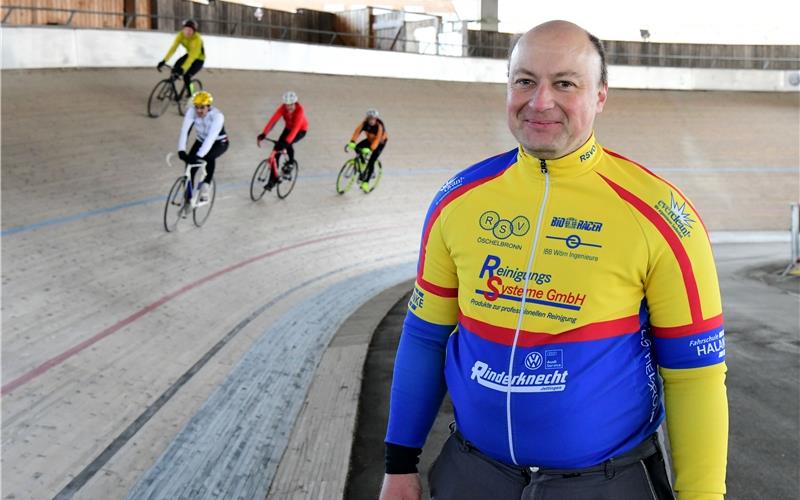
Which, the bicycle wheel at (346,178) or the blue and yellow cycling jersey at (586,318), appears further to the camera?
the bicycle wheel at (346,178)

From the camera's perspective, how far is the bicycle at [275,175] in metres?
10.1

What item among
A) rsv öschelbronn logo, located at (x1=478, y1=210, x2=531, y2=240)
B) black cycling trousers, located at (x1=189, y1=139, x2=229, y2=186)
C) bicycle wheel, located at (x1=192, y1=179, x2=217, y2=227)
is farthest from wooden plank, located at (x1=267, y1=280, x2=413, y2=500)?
bicycle wheel, located at (x1=192, y1=179, x2=217, y2=227)

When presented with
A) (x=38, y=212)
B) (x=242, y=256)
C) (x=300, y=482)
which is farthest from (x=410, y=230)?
(x=300, y=482)

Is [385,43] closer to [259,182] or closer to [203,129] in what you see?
[259,182]

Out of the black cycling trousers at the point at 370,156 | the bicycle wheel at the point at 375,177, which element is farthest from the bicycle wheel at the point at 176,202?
the bicycle wheel at the point at 375,177

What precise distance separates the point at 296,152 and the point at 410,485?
11.6 metres

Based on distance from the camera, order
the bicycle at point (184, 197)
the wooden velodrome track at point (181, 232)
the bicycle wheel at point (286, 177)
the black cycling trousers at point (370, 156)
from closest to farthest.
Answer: the wooden velodrome track at point (181, 232)
the bicycle at point (184, 197)
the bicycle wheel at point (286, 177)
the black cycling trousers at point (370, 156)

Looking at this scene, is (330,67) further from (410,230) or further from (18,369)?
(18,369)

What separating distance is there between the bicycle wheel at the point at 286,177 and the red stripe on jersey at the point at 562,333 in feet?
30.3

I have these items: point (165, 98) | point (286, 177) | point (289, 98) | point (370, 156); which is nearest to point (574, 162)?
point (289, 98)

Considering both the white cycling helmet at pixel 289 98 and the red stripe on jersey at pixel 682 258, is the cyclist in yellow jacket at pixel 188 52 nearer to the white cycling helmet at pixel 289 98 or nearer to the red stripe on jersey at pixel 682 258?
the white cycling helmet at pixel 289 98

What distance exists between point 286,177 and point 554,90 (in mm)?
9451

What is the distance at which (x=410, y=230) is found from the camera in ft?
38.4

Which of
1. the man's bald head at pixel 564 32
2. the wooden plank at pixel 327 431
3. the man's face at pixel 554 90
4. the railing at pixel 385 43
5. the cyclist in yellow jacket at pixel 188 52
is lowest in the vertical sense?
the wooden plank at pixel 327 431
